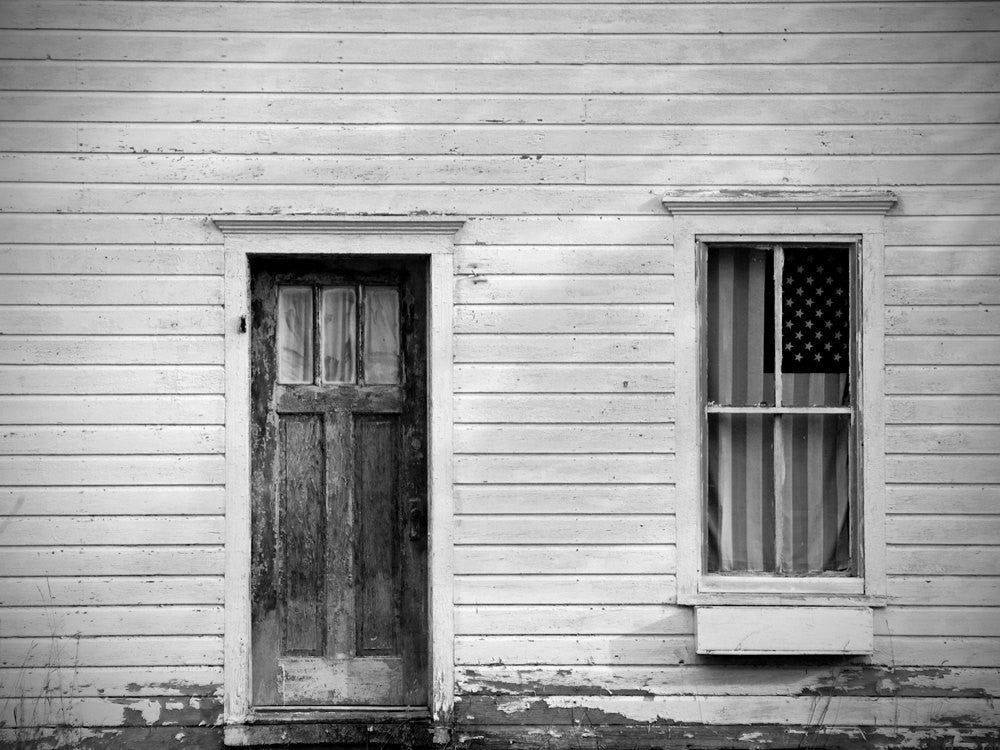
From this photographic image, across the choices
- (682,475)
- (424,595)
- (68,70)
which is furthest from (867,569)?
(68,70)

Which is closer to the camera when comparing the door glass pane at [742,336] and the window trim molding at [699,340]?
the window trim molding at [699,340]

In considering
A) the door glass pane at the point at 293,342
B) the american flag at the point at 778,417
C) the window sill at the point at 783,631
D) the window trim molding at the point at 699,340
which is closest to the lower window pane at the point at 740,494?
the american flag at the point at 778,417

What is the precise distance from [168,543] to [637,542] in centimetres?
223

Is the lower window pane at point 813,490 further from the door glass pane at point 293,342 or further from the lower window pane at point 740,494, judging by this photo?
the door glass pane at point 293,342

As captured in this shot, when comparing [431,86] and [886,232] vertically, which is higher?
[431,86]

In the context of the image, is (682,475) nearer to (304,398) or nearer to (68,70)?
(304,398)

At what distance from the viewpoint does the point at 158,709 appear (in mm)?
4922

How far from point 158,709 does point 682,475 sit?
2720 mm

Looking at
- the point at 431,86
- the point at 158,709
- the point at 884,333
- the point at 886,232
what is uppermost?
the point at 431,86

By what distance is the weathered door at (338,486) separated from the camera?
510 centimetres

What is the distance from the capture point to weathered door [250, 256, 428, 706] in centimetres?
510

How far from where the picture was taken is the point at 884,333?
502cm

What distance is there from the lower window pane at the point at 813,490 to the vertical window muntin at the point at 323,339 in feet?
6.47

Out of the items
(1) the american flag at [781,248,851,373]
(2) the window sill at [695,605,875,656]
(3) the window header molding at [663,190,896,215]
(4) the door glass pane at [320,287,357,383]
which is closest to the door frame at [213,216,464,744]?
(4) the door glass pane at [320,287,357,383]
